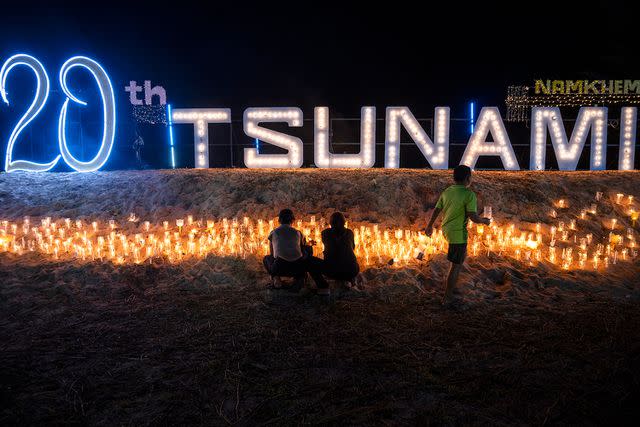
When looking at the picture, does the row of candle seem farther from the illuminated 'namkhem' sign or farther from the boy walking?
the illuminated 'namkhem' sign

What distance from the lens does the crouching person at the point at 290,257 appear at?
20.8 feet

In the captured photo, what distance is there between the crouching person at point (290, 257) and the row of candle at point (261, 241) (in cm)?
152

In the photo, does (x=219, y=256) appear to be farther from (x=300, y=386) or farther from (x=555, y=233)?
(x=555, y=233)

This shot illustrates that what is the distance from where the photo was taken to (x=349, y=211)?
10250 mm

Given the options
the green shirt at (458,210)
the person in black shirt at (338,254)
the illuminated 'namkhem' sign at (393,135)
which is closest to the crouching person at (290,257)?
the person in black shirt at (338,254)

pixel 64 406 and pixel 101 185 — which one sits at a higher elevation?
pixel 101 185

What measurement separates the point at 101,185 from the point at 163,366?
1002cm

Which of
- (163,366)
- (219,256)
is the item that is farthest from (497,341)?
(219,256)

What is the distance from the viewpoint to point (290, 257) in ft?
20.8

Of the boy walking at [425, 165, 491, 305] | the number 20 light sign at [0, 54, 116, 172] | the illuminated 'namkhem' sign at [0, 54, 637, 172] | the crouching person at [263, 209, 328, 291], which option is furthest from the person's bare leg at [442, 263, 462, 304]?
the number 20 light sign at [0, 54, 116, 172]

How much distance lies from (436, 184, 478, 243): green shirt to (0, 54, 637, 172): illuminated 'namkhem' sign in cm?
696

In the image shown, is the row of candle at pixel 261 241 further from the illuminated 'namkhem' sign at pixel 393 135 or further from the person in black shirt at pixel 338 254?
the illuminated 'namkhem' sign at pixel 393 135

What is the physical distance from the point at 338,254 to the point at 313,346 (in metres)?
1.88

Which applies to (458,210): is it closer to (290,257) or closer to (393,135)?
(290,257)
